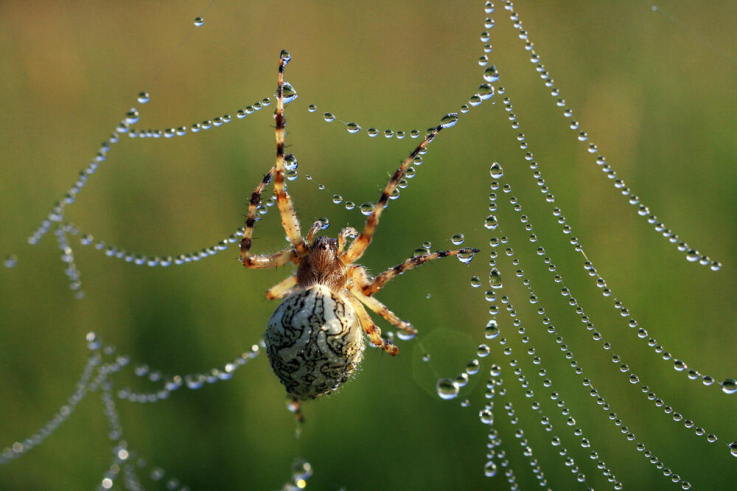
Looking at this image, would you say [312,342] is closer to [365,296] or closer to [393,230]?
[365,296]

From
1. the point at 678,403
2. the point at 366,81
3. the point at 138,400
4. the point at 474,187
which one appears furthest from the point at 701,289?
the point at 138,400

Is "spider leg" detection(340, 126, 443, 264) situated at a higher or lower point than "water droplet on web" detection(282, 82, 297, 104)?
lower

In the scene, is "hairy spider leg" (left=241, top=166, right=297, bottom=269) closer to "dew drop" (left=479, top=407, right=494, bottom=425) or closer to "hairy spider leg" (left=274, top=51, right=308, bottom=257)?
"hairy spider leg" (left=274, top=51, right=308, bottom=257)

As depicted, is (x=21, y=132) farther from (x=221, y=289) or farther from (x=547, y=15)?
(x=547, y=15)

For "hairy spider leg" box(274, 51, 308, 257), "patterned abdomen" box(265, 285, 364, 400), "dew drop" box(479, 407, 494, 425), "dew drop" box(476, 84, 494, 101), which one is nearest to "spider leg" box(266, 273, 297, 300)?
"hairy spider leg" box(274, 51, 308, 257)

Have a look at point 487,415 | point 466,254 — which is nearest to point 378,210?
point 466,254

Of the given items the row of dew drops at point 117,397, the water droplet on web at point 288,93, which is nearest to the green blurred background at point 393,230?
the row of dew drops at point 117,397

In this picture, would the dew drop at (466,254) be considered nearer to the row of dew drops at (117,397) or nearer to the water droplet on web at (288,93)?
the water droplet on web at (288,93)
